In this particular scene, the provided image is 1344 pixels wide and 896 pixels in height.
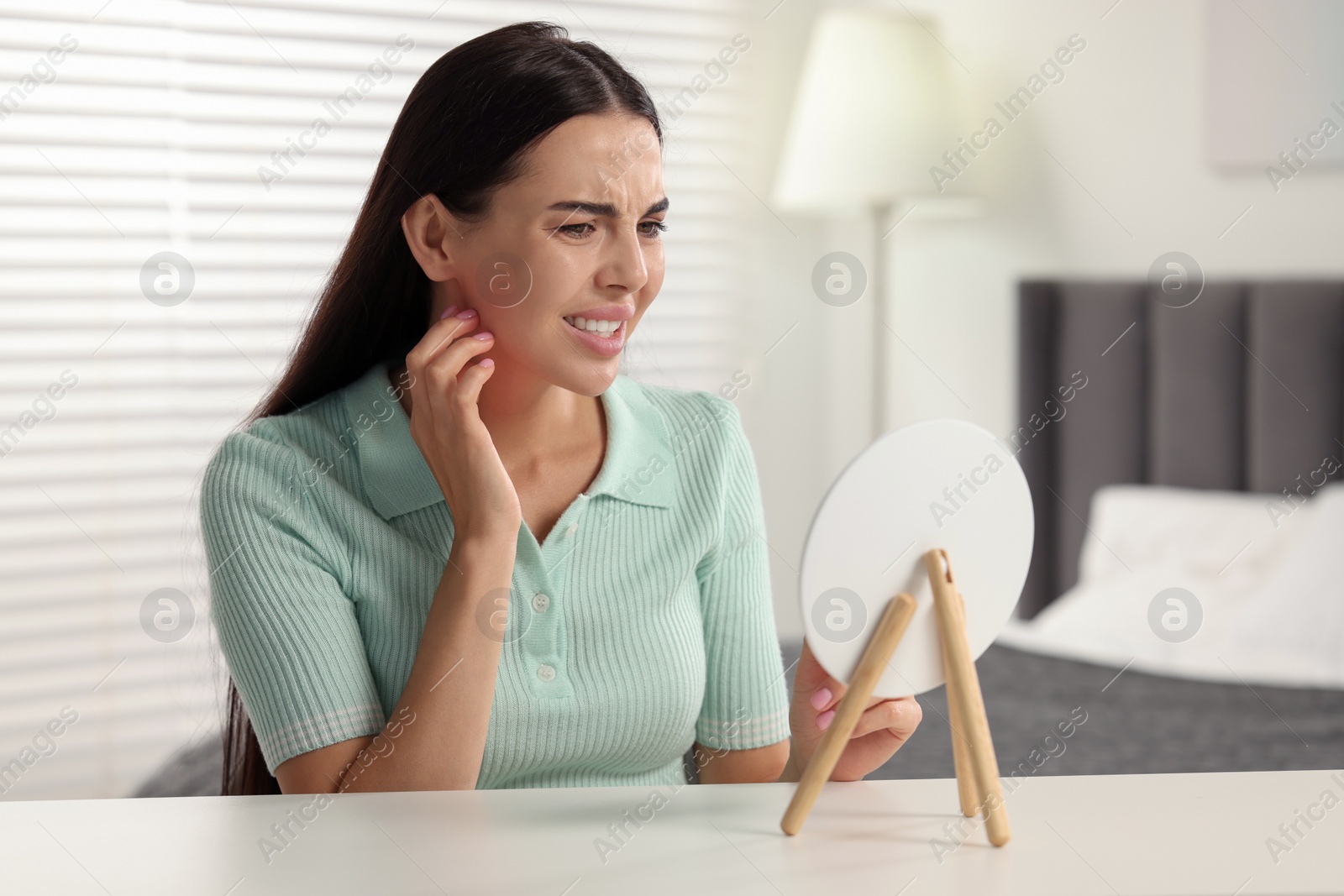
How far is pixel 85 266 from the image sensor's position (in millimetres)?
2553

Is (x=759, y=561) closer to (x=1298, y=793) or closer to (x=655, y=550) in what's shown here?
(x=655, y=550)

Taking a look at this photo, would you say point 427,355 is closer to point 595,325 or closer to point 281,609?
point 595,325

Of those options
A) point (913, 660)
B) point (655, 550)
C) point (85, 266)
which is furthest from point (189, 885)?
point (85, 266)

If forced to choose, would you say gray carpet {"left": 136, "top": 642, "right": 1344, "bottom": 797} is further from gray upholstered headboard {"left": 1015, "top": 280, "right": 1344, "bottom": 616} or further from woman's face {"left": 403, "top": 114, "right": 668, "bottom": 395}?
woman's face {"left": 403, "top": 114, "right": 668, "bottom": 395}

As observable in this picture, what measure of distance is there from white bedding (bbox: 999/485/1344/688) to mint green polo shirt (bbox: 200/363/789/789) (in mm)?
1525

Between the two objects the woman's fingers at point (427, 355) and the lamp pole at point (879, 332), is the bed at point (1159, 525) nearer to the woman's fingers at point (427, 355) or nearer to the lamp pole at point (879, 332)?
the lamp pole at point (879, 332)

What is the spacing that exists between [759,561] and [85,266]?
1.92 m

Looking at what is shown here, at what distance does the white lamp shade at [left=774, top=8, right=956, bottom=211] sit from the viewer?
3051 millimetres

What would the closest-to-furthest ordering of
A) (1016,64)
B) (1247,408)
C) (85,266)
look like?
(85,266) < (1247,408) < (1016,64)

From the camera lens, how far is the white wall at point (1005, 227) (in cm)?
305

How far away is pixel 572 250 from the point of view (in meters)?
1.10

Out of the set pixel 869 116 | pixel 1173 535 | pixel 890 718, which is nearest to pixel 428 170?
pixel 890 718

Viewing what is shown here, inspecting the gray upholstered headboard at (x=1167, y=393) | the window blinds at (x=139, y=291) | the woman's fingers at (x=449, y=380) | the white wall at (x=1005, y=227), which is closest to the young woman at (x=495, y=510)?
the woman's fingers at (x=449, y=380)

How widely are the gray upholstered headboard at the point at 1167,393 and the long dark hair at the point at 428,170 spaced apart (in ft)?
6.91
